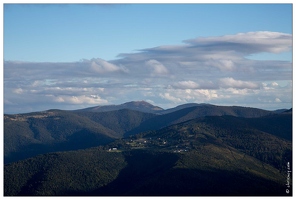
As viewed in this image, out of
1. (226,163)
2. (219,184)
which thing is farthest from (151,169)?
(219,184)

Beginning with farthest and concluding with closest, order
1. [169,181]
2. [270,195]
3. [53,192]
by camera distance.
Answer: [53,192] → [169,181] → [270,195]

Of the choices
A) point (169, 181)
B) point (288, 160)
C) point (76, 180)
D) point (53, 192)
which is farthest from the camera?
point (288, 160)

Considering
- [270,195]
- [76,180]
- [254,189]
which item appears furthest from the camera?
[76,180]

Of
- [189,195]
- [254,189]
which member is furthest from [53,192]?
[254,189]

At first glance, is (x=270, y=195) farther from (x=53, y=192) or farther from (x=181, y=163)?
(x=53, y=192)

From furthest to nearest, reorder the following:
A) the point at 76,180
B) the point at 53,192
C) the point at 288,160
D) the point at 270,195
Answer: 1. the point at 288,160
2. the point at 76,180
3. the point at 53,192
4. the point at 270,195

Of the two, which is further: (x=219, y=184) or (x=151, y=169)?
(x=151, y=169)

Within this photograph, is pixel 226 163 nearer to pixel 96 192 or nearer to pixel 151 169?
pixel 151 169

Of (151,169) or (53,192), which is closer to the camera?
(53,192)
